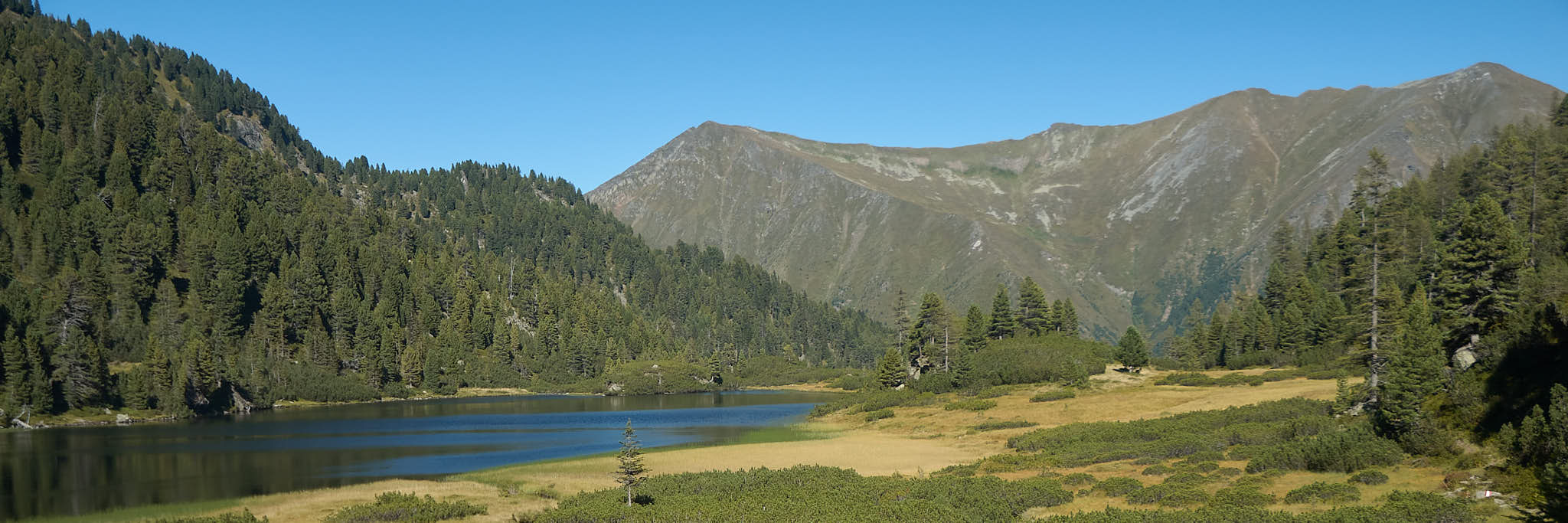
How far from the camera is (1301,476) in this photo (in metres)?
49.8

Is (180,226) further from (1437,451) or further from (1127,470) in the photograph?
(1437,451)

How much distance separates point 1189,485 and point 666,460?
41875 mm

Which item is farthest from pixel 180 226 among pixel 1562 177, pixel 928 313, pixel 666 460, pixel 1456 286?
pixel 1562 177

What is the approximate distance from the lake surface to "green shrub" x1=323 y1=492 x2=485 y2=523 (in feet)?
45.7

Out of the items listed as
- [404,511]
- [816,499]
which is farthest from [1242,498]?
[404,511]

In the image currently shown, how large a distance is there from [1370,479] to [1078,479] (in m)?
15.5

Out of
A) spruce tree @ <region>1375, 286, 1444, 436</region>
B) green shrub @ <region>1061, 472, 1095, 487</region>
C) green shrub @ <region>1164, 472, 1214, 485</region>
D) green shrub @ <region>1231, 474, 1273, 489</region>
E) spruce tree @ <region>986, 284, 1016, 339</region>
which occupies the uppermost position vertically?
spruce tree @ <region>986, 284, 1016, 339</region>

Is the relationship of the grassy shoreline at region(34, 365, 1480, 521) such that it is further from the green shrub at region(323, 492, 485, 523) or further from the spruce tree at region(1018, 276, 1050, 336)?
the spruce tree at region(1018, 276, 1050, 336)

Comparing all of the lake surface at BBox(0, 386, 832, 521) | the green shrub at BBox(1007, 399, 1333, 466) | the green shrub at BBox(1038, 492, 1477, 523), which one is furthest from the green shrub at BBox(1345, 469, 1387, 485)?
the lake surface at BBox(0, 386, 832, 521)

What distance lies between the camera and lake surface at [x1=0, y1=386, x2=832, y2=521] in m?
63.3

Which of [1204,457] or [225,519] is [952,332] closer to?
[1204,457]

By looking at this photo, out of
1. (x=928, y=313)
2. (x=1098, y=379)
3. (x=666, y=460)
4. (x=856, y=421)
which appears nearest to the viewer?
(x=666, y=460)

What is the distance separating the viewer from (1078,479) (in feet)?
184

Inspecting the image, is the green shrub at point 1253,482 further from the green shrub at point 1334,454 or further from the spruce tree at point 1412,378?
the spruce tree at point 1412,378
